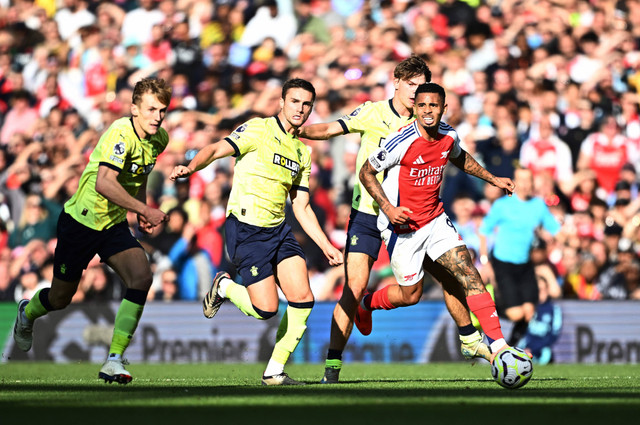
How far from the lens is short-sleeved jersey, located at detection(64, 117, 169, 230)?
27.1ft

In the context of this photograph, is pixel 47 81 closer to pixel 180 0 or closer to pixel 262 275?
pixel 180 0

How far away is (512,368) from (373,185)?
1.86 m

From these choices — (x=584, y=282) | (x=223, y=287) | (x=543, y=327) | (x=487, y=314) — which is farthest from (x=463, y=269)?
(x=584, y=282)

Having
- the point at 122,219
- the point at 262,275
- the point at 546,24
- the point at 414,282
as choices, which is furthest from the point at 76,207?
the point at 546,24

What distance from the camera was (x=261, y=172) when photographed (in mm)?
8742

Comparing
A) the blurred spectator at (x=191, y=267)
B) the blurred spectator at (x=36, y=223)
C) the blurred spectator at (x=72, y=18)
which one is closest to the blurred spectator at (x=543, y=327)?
the blurred spectator at (x=191, y=267)

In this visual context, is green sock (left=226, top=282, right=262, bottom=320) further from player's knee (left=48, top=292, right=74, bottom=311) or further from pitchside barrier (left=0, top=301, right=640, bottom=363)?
pitchside barrier (left=0, top=301, right=640, bottom=363)

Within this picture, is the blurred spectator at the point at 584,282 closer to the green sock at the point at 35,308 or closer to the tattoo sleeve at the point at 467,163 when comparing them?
the tattoo sleeve at the point at 467,163

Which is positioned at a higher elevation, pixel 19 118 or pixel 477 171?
pixel 19 118

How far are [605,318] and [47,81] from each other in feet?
33.6

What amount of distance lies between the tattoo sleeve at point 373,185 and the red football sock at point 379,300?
3.99 feet

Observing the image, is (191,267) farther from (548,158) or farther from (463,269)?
(463,269)

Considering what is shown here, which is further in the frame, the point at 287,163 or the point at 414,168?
the point at 287,163

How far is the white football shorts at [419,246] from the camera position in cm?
847
